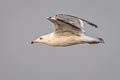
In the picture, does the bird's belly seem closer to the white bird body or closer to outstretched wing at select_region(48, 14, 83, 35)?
the white bird body

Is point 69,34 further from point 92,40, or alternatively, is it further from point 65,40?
point 92,40

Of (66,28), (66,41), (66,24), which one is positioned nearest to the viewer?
(66,24)

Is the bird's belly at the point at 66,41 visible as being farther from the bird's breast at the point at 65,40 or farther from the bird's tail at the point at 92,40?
the bird's tail at the point at 92,40

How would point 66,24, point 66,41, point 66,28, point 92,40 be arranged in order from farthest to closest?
point 66,41, point 66,28, point 92,40, point 66,24

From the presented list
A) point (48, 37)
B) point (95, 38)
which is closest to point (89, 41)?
point (95, 38)

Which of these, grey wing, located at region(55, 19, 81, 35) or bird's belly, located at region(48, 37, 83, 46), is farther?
bird's belly, located at region(48, 37, 83, 46)

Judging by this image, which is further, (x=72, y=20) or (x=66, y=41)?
(x=66, y=41)

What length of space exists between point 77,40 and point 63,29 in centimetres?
49

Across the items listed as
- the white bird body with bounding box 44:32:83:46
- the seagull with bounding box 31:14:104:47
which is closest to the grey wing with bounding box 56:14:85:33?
the seagull with bounding box 31:14:104:47

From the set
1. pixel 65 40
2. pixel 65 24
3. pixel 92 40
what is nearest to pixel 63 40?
pixel 65 40

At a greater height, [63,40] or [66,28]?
[66,28]

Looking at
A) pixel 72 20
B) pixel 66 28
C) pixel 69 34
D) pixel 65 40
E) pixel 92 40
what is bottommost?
pixel 92 40

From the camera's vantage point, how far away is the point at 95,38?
18656 mm

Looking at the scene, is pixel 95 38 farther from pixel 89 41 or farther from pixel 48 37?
pixel 48 37
